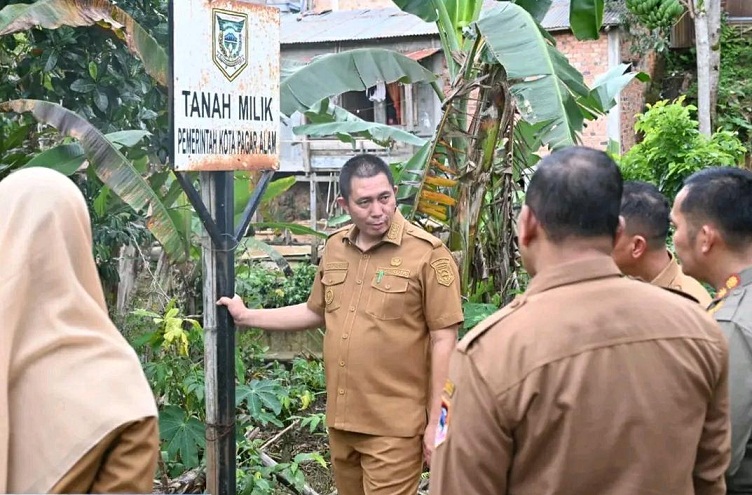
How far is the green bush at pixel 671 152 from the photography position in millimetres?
6359

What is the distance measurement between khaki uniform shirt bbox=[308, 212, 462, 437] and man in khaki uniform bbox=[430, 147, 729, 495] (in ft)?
5.82

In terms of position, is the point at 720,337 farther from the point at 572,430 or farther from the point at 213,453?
the point at 213,453

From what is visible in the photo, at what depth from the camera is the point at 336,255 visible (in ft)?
13.3

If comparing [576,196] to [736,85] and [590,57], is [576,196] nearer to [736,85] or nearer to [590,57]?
[590,57]

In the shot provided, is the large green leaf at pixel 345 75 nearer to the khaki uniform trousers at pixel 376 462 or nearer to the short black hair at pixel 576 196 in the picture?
the khaki uniform trousers at pixel 376 462

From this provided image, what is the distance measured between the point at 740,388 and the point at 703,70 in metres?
12.5

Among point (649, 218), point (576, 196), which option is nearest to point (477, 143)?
point (649, 218)

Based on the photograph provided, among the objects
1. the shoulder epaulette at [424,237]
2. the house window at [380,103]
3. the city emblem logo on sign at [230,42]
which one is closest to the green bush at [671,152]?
the shoulder epaulette at [424,237]

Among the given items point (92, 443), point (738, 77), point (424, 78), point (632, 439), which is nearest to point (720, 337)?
point (632, 439)

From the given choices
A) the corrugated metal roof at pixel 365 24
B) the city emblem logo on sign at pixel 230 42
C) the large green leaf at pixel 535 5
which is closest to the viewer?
the city emblem logo on sign at pixel 230 42

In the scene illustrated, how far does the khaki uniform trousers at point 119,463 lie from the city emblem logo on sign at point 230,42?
196cm

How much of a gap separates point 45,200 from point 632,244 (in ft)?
6.85

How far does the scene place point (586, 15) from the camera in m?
5.71

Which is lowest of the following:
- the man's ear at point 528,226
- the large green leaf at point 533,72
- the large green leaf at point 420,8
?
the man's ear at point 528,226
